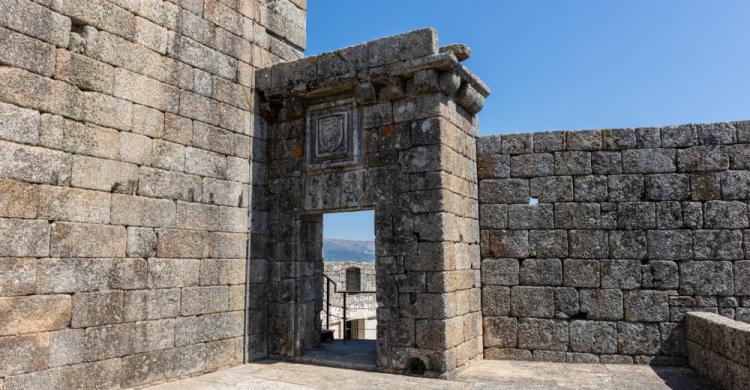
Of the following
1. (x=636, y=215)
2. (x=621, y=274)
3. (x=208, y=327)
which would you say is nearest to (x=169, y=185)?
(x=208, y=327)

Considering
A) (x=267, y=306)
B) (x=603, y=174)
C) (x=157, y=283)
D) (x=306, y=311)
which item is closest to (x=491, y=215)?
(x=603, y=174)

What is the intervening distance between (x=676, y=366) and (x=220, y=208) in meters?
5.85

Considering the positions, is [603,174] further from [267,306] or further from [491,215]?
[267,306]

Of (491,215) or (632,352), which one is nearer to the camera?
(632,352)

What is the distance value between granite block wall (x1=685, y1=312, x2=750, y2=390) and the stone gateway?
3 centimetres

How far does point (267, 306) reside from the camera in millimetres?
7250

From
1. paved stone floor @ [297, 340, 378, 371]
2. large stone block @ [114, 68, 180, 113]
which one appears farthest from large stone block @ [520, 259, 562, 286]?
large stone block @ [114, 68, 180, 113]

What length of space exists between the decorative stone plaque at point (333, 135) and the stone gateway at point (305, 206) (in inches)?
1.1

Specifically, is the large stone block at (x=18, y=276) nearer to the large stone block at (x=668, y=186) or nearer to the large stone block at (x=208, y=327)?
the large stone block at (x=208, y=327)

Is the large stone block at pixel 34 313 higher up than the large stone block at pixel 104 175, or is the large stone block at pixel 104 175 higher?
the large stone block at pixel 104 175

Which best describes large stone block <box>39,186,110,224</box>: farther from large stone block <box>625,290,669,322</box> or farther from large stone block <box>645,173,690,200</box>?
large stone block <box>645,173,690,200</box>

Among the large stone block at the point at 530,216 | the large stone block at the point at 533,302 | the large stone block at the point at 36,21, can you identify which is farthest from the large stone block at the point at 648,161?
the large stone block at the point at 36,21

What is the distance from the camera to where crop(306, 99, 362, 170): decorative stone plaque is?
6.84 metres

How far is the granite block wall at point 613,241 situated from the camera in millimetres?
6656
